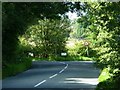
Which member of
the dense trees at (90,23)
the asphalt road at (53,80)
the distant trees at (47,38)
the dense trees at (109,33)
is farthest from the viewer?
the distant trees at (47,38)

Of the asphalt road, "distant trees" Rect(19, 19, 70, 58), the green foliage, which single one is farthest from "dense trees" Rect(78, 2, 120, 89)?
"distant trees" Rect(19, 19, 70, 58)

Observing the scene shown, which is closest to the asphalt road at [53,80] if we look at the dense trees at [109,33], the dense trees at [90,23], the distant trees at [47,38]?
the dense trees at [90,23]

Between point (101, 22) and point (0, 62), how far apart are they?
1677 cm

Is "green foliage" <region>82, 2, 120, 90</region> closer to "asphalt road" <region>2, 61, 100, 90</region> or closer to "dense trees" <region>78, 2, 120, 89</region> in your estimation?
"dense trees" <region>78, 2, 120, 89</region>

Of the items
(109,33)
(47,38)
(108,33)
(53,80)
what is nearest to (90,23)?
(108,33)

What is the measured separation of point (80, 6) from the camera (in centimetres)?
1995

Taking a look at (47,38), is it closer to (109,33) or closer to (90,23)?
(90,23)

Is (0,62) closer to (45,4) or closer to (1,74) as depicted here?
(1,74)

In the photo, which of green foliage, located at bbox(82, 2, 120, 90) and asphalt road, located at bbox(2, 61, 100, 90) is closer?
green foliage, located at bbox(82, 2, 120, 90)

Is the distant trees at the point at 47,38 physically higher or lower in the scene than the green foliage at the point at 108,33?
higher

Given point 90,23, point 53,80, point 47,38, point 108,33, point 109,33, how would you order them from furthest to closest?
1. point 47,38
2. point 53,80
3. point 90,23
4. point 108,33
5. point 109,33

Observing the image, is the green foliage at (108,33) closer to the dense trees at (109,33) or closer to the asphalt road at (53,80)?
the dense trees at (109,33)

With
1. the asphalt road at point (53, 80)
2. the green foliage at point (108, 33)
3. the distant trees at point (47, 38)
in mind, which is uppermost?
the distant trees at point (47, 38)

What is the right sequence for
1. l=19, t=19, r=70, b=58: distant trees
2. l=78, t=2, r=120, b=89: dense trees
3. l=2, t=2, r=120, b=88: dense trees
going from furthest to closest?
l=19, t=19, r=70, b=58: distant trees, l=2, t=2, r=120, b=88: dense trees, l=78, t=2, r=120, b=89: dense trees
